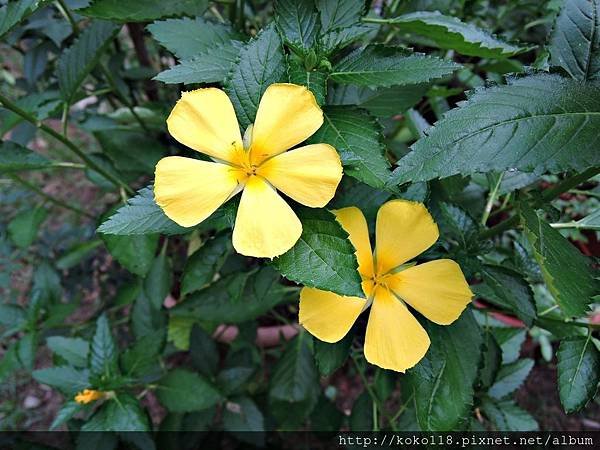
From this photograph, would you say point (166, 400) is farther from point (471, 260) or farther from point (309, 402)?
point (471, 260)

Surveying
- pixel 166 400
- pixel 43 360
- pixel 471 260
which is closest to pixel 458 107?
pixel 471 260

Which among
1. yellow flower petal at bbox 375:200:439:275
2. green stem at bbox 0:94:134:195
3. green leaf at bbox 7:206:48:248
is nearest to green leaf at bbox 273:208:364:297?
yellow flower petal at bbox 375:200:439:275

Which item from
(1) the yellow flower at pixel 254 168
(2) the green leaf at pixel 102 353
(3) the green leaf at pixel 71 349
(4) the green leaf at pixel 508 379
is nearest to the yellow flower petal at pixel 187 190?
(1) the yellow flower at pixel 254 168

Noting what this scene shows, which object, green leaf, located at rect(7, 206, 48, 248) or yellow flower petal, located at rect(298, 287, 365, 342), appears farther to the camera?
green leaf, located at rect(7, 206, 48, 248)

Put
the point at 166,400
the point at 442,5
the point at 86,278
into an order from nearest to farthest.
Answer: the point at 442,5, the point at 166,400, the point at 86,278

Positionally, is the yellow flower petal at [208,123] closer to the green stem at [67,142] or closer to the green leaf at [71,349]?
the green stem at [67,142]

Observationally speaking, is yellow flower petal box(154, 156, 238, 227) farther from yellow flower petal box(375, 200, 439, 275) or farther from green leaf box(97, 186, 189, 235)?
yellow flower petal box(375, 200, 439, 275)

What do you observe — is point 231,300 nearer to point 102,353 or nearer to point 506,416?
point 102,353
